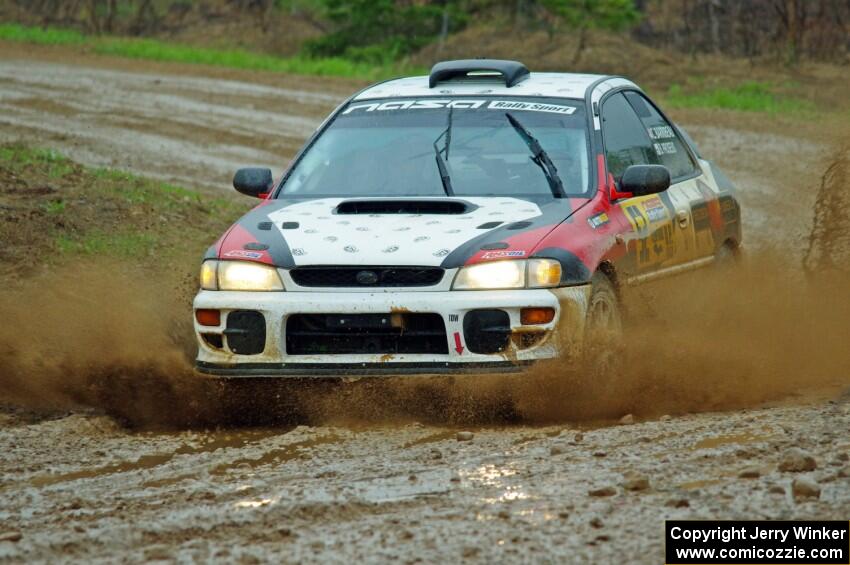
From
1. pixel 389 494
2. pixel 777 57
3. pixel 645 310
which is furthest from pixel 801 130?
pixel 389 494

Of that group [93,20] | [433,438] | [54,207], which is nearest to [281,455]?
[433,438]

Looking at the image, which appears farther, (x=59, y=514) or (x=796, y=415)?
(x=796, y=415)

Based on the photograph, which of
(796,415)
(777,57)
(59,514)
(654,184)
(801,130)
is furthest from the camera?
(777,57)

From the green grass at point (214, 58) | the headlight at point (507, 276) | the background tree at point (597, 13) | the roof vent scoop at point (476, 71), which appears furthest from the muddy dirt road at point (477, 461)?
the background tree at point (597, 13)

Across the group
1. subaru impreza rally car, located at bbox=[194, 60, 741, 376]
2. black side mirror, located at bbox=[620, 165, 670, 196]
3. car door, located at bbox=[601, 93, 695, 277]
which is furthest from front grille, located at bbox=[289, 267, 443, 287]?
black side mirror, located at bbox=[620, 165, 670, 196]

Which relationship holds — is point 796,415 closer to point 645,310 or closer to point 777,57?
point 645,310

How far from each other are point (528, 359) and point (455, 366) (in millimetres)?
326

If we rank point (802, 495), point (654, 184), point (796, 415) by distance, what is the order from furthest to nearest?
point (654, 184), point (796, 415), point (802, 495)

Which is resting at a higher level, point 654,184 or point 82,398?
point 654,184

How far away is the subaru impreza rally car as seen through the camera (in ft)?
21.6

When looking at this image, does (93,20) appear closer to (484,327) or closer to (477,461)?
(484,327)

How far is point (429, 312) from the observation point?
6.53 m

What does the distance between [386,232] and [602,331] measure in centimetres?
112

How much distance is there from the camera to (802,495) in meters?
4.66
